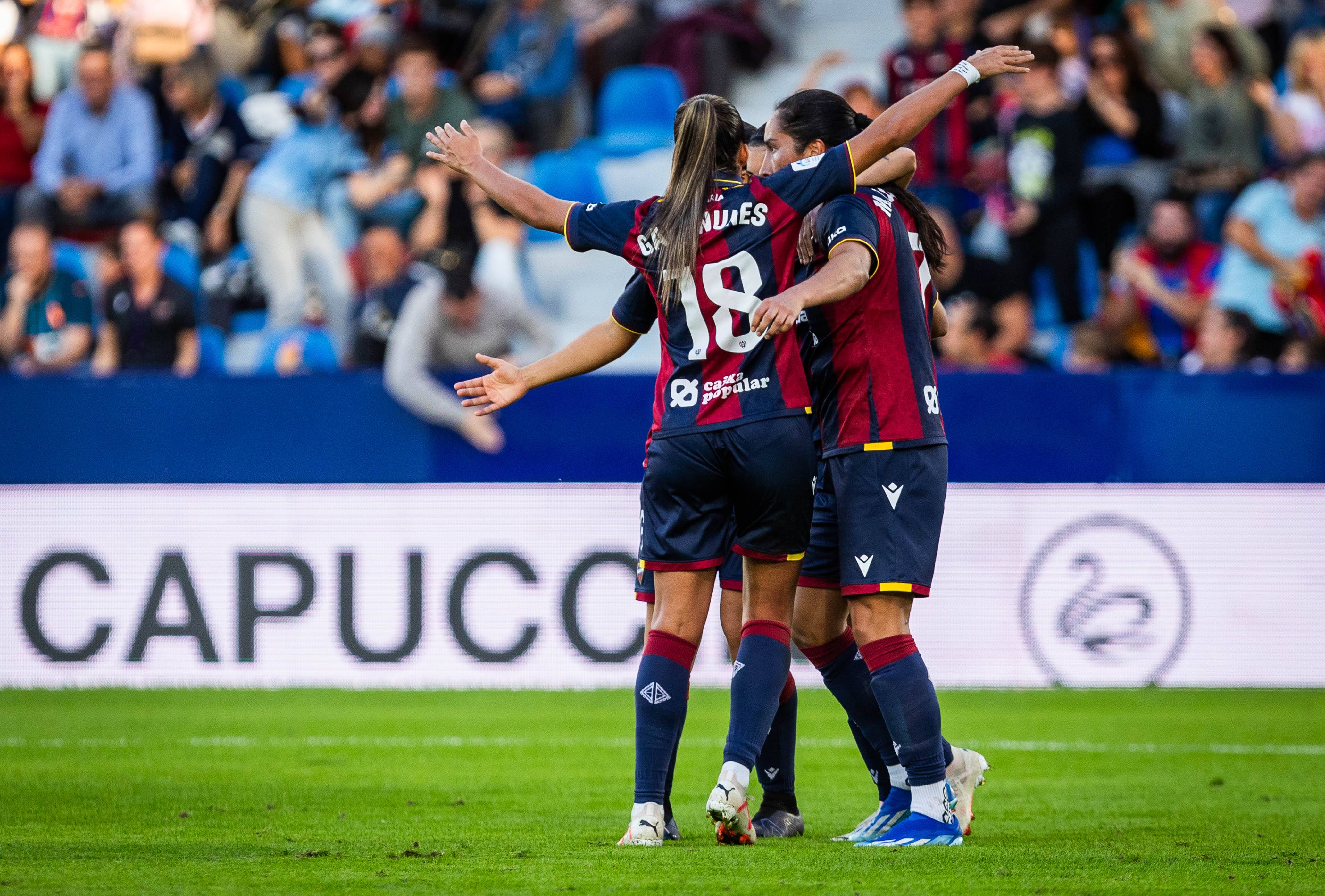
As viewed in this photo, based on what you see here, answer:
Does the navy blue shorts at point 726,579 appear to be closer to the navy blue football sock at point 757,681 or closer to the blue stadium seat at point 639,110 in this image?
the navy blue football sock at point 757,681

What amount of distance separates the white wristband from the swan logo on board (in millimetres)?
5184

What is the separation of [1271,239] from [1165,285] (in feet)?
2.46

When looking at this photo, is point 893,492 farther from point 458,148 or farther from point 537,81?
point 537,81

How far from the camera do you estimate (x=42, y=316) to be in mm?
11531

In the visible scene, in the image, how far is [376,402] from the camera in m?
10.1

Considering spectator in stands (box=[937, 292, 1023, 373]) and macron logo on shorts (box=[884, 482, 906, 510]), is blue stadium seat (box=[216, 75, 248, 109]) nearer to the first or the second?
spectator in stands (box=[937, 292, 1023, 373])

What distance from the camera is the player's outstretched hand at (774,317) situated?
4285 millimetres

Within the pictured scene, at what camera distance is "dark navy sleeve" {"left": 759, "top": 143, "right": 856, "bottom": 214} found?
4594 mm

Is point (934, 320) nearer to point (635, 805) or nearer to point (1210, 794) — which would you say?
point (635, 805)

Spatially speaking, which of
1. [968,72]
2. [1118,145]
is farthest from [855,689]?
[1118,145]

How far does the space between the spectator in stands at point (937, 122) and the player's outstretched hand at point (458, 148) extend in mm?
7368

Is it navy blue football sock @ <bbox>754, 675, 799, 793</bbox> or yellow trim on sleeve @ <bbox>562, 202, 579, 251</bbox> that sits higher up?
yellow trim on sleeve @ <bbox>562, 202, 579, 251</bbox>

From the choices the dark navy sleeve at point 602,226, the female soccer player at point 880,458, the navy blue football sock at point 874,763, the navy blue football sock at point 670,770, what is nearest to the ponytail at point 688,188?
the dark navy sleeve at point 602,226

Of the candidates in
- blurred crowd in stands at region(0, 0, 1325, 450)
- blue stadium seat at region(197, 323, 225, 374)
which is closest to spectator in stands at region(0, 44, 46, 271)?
blurred crowd in stands at region(0, 0, 1325, 450)
